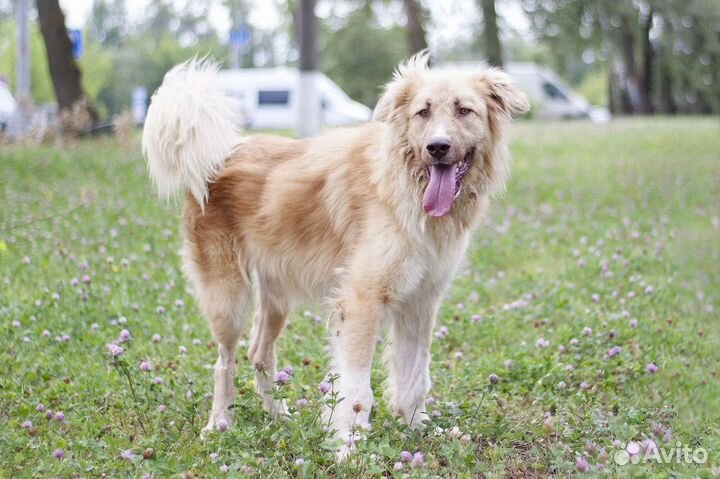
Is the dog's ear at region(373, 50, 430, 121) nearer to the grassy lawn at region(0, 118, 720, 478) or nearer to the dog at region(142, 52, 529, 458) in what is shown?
the dog at region(142, 52, 529, 458)

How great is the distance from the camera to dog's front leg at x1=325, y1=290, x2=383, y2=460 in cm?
439

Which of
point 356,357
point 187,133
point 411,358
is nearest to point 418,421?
point 411,358

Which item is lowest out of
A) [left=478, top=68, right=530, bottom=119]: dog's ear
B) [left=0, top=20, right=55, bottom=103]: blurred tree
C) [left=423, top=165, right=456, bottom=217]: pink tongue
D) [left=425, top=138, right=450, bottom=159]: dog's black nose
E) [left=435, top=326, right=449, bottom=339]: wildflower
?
[left=0, top=20, right=55, bottom=103]: blurred tree

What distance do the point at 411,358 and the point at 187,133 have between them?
1.94 m

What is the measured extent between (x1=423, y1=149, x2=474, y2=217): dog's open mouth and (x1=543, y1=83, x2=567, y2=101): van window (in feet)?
120

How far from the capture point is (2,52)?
6100cm

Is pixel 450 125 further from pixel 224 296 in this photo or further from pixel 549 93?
pixel 549 93

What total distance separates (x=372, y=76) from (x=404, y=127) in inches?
1525

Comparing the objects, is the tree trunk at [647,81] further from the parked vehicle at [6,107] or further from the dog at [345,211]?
the dog at [345,211]

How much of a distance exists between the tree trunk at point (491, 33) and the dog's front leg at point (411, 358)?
63.5ft

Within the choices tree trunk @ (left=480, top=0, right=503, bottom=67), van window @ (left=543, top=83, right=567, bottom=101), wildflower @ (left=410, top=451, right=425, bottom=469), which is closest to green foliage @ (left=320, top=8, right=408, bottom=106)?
van window @ (left=543, top=83, right=567, bottom=101)

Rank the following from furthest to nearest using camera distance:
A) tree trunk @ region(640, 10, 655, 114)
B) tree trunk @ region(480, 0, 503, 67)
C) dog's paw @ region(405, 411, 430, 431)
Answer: tree trunk @ region(640, 10, 655, 114) → tree trunk @ region(480, 0, 503, 67) → dog's paw @ region(405, 411, 430, 431)

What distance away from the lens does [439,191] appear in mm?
4465

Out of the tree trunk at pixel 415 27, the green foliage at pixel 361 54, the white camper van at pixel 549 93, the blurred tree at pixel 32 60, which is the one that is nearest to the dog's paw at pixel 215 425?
the tree trunk at pixel 415 27
